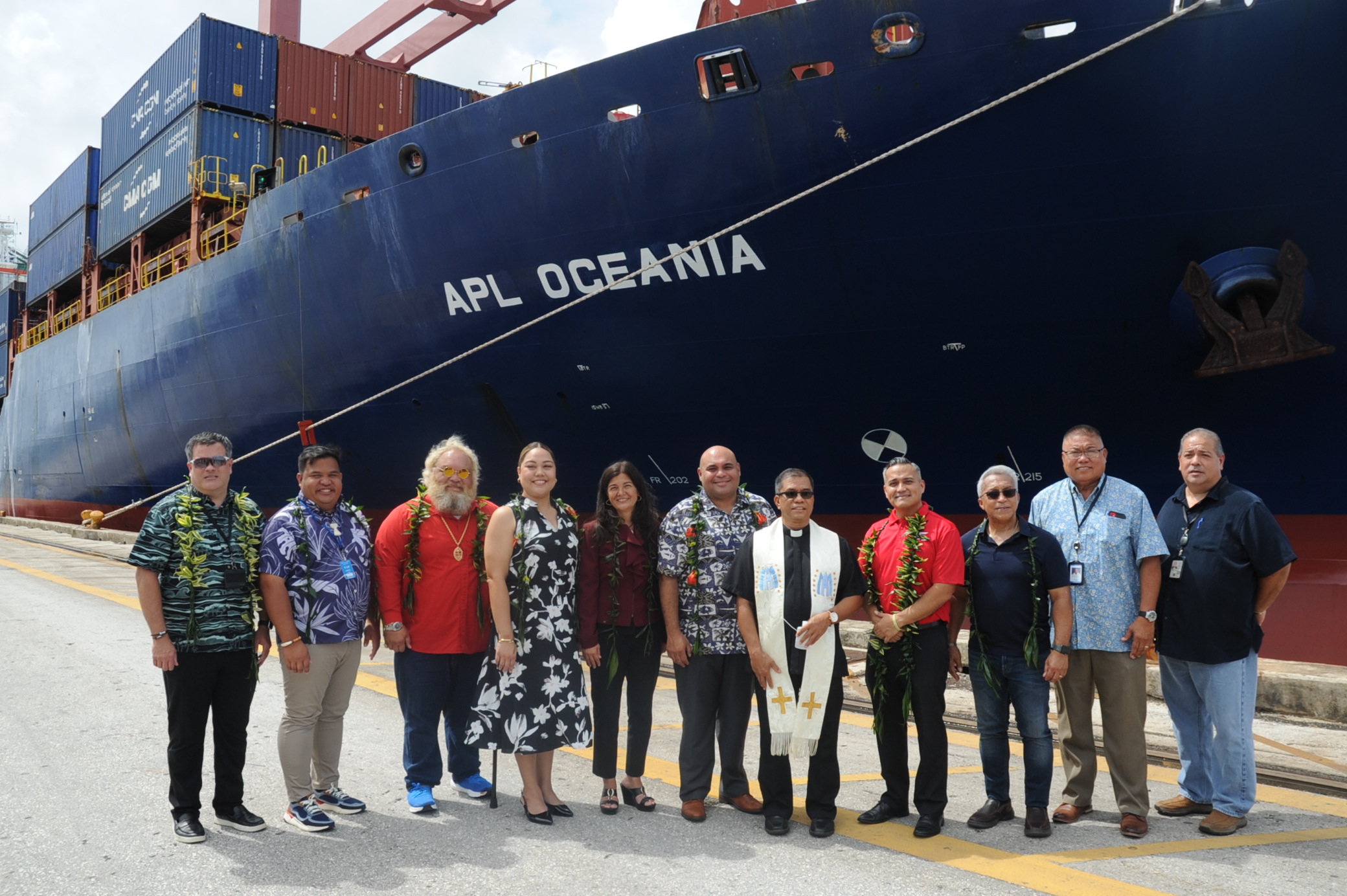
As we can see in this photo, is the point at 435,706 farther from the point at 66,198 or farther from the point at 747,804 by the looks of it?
the point at 66,198

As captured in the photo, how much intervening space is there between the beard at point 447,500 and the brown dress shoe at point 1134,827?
305cm

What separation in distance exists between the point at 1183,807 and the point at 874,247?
533 cm

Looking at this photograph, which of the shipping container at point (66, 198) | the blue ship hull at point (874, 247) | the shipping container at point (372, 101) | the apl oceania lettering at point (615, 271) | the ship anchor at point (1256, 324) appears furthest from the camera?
the shipping container at point (66, 198)

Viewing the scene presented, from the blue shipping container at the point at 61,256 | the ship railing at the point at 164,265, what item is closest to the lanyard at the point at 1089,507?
the ship railing at the point at 164,265

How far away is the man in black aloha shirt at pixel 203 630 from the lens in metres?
3.54

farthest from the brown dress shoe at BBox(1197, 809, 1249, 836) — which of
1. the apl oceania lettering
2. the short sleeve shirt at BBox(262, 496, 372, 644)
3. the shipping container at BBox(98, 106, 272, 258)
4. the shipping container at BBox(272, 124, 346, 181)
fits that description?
the shipping container at BBox(98, 106, 272, 258)

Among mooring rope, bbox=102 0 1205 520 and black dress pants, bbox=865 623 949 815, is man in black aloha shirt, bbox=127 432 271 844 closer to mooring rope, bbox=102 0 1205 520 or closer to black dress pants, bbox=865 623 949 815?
mooring rope, bbox=102 0 1205 520

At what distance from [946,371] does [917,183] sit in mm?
1686

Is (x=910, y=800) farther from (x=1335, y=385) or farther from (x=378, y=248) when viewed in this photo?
(x=378, y=248)

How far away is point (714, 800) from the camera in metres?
4.10

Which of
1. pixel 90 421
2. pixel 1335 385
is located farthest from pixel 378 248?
pixel 90 421

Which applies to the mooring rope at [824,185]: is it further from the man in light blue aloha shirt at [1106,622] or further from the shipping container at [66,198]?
the shipping container at [66,198]

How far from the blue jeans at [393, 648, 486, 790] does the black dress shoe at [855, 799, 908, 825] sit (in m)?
1.73

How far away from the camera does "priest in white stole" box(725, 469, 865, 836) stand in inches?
147
